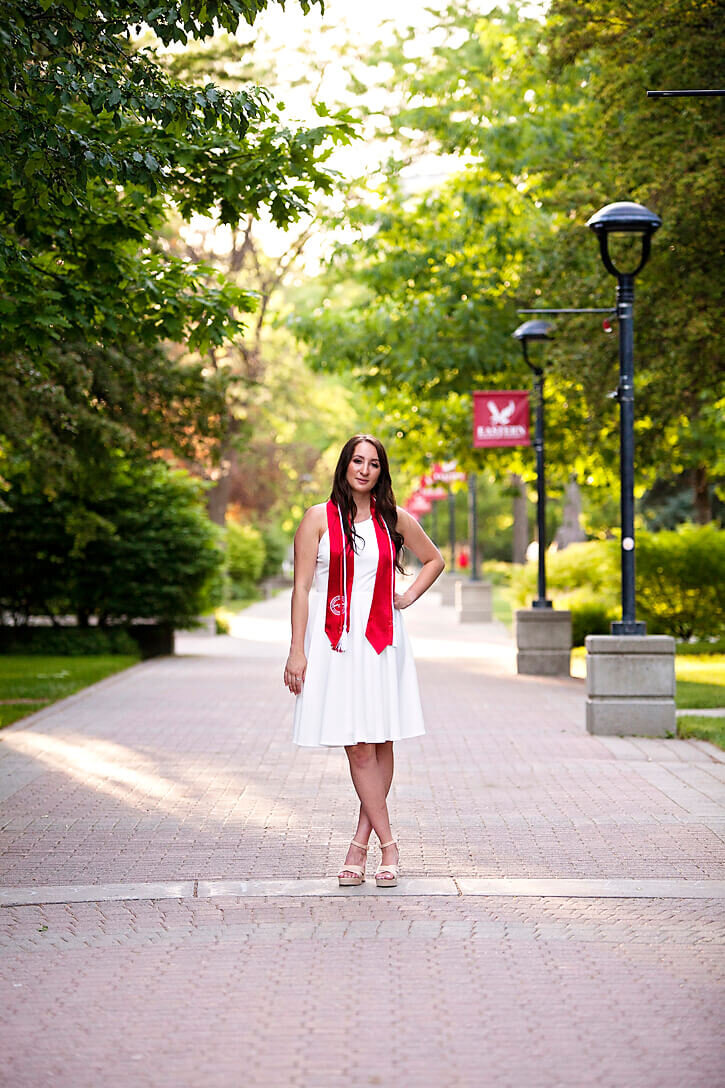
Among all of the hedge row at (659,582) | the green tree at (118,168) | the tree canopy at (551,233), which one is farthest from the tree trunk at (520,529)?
the green tree at (118,168)

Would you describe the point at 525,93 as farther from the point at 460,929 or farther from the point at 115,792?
the point at 460,929

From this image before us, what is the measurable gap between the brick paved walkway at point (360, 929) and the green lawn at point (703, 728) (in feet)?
1.52

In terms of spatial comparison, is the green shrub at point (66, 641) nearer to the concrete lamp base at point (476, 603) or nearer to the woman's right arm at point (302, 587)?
the concrete lamp base at point (476, 603)

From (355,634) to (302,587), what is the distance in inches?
12.6

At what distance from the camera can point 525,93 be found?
2381cm

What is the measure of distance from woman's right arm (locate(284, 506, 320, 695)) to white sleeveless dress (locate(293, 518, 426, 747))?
0.03 meters

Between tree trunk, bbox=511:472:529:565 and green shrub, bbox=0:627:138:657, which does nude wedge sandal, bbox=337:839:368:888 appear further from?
tree trunk, bbox=511:472:529:565

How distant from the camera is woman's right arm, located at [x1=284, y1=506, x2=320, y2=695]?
6957 mm

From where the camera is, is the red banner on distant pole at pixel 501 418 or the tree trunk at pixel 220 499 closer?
the red banner on distant pole at pixel 501 418

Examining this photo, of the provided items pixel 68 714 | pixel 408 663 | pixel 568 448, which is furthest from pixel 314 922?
pixel 568 448

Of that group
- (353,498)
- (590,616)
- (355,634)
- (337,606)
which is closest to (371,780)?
(355,634)

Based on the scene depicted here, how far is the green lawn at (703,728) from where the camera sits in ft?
41.5

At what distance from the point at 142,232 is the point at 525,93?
546 inches

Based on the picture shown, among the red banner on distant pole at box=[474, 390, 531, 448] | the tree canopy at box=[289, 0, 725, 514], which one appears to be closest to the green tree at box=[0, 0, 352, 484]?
the tree canopy at box=[289, 0, 725, 514]
